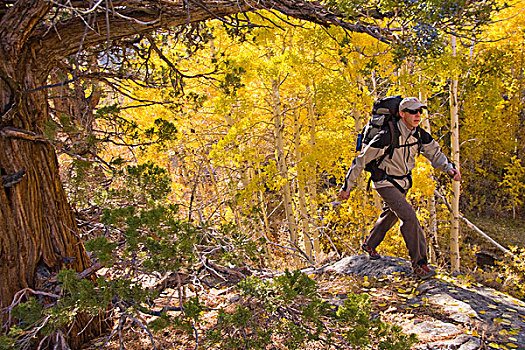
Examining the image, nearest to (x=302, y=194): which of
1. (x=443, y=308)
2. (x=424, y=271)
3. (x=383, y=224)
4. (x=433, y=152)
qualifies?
(x=383, y=224)

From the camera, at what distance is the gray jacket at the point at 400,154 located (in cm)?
332

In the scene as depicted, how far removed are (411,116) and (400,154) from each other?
0.37 metres

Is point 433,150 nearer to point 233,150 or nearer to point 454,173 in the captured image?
point 454,173

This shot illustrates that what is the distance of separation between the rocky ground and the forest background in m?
0.48

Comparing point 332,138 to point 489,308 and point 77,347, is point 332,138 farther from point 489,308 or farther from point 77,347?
point 77,347

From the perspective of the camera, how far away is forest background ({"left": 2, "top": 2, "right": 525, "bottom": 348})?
1.98 meters

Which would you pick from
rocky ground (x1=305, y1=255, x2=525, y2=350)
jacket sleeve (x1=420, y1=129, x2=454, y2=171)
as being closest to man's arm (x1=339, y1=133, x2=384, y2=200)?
jacket sleeve (x1=420, y1=129, x2=454, y2=171)

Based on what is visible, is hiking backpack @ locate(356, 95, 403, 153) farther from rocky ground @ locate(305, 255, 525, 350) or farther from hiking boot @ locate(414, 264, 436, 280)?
rocky ground @ locate(305, 255, 525, 350)

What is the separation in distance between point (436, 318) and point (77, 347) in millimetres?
2864

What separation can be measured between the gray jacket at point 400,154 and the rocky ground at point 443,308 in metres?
1.05

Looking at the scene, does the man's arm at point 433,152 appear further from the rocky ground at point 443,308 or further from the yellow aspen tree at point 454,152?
the yellow aspen tree at point 454,152

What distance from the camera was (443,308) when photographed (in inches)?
120

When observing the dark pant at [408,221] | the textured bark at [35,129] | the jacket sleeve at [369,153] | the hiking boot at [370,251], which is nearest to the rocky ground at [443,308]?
the hiking boot at [370,251]

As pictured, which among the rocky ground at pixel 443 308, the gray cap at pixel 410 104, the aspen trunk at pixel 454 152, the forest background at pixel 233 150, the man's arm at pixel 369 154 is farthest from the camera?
the aspen trunk at pixel 454 152
